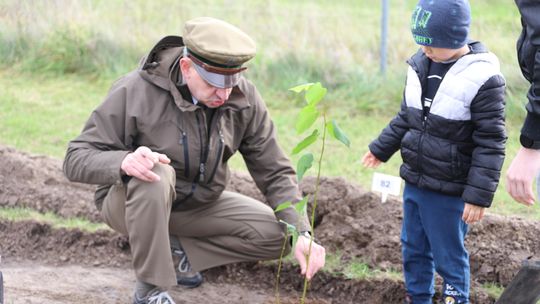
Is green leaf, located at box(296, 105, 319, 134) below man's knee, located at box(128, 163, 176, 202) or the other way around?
the other way around

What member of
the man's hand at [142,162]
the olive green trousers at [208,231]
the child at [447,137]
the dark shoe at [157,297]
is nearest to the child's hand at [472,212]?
the child at [447,137]

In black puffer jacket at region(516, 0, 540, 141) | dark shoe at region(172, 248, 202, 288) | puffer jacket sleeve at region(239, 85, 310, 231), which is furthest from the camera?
dark shoe at region(172, 248, 202, 288)

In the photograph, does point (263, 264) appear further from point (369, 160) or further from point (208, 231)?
point (369, 160)

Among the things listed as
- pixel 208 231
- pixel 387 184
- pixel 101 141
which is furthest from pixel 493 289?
pixel 101 141

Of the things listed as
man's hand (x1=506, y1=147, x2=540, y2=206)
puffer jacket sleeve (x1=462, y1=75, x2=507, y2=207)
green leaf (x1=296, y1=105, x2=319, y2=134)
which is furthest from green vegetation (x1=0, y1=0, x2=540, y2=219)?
man's hand (x1=506, y1=147, x2=540, y2=206)

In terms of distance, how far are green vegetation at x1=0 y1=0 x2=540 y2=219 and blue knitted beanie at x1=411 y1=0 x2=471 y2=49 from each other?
2554 mm

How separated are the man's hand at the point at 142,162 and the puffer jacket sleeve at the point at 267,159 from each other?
647 millimetres

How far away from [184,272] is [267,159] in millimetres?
811

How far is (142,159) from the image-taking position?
3986 mm

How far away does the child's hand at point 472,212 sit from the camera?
12.6ft

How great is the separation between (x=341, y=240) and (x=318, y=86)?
1.74 metres

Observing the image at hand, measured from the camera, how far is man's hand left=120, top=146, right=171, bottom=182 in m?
3.97

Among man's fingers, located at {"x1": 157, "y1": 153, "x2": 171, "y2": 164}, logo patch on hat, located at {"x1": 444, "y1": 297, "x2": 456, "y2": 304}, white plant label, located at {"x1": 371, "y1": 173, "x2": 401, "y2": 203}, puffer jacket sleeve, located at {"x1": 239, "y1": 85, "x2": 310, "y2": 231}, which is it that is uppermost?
man's fingers, located at {"x1": 157, "y1": 153, "x2": 171, "y2": 164}

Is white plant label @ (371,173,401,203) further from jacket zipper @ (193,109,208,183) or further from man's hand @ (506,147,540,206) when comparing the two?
man's hand @ (506,147,540,206)
